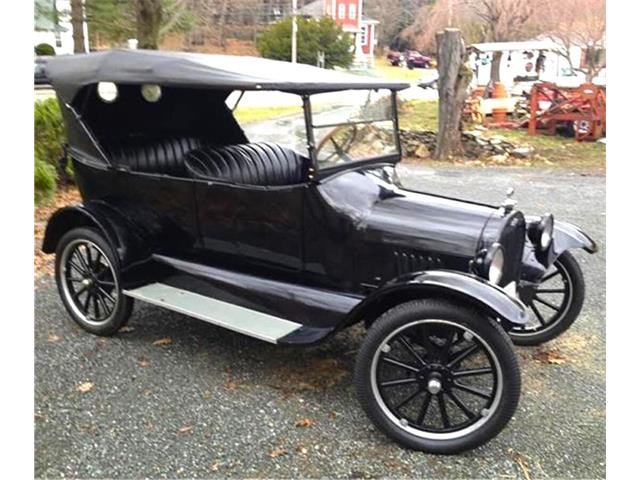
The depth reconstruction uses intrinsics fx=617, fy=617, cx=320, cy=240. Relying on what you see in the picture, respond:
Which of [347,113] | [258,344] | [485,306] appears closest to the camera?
[485,306]

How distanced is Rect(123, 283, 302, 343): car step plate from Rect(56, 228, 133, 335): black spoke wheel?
0.68 ft

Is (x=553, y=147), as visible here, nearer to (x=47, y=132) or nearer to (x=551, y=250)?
(x=47, y=132)

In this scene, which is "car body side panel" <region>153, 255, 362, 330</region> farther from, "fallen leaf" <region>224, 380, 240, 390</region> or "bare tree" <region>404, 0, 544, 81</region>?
"bare tree" <region>404, 0, 544, 81</region>

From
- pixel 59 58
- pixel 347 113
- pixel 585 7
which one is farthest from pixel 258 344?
pixel 585 7

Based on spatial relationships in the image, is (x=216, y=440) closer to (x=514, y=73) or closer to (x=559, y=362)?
(x=559, y=362)

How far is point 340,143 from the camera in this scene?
3.44 m

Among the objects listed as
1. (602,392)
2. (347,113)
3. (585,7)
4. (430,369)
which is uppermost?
(585,7)

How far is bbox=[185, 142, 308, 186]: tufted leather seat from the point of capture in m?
3.64

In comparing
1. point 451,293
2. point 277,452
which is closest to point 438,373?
point 451,293

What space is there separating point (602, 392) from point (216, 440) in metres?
2.05

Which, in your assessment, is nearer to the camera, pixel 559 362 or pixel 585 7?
pixel 559 362

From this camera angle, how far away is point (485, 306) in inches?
103

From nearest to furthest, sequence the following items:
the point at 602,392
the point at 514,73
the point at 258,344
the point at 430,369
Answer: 1. the point at 430,369
2. the point at 602,392
3. the point at 258,344
4. the point at 514,73

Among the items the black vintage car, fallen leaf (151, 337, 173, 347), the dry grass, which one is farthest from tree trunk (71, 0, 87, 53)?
fallen leaf (151, 337, 173, 347)
